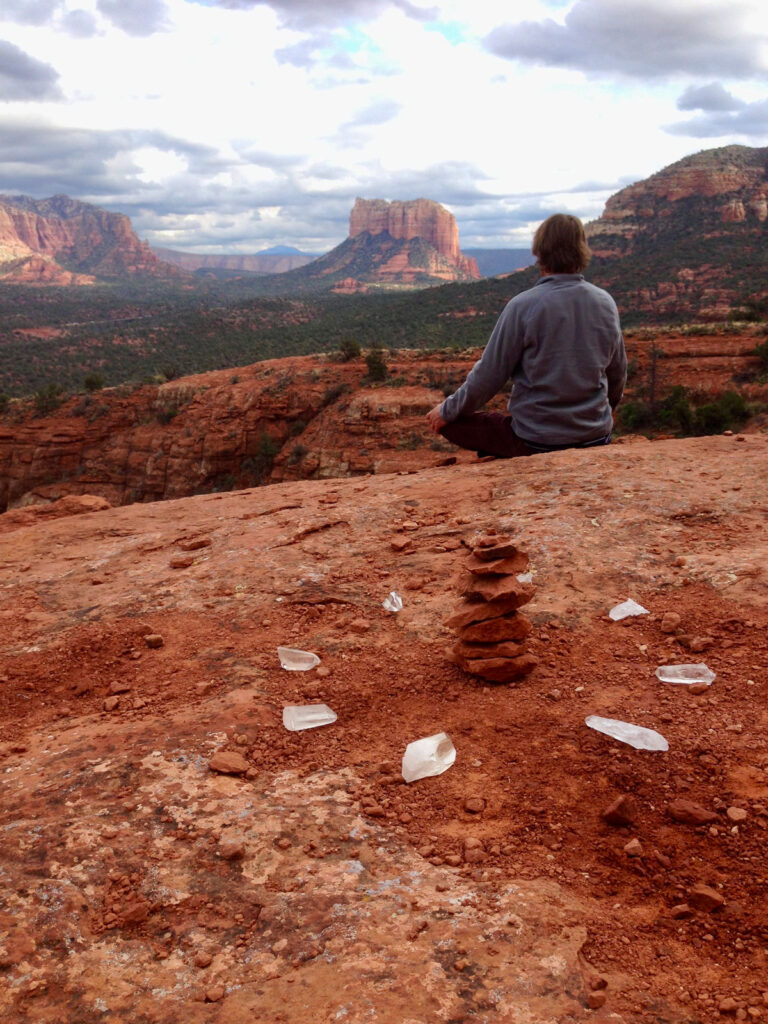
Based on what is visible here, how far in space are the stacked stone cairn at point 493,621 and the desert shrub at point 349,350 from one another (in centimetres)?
2866

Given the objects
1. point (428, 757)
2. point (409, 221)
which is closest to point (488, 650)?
point (428, 757)

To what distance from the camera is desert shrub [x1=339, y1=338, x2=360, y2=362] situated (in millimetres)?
30953

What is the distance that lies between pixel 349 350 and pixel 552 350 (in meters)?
26.8

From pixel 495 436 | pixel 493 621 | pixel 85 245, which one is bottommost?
pixel 493 621

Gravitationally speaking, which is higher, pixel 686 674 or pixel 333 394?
pixel 686 674

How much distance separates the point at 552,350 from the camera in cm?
504

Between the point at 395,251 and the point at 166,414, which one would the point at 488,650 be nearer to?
the point at 166,414

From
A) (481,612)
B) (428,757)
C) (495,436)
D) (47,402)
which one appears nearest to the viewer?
(428,757)

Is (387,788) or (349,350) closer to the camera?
(387,788)

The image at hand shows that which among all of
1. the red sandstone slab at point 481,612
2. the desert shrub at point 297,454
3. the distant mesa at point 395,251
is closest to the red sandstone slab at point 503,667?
the red sandstone slab at point 481,612

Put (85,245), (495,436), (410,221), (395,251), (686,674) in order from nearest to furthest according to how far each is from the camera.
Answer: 1. (686,674)
2. (495,436)
3. (395,251)
4. (410,221)
5. (85,245)

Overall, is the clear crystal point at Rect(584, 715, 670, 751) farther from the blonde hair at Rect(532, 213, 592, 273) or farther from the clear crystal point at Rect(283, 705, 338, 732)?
the blonde hair at Rect(532, 213, 592, 273)

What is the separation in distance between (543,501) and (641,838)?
110 inches

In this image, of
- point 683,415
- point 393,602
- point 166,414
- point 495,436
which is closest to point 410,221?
point 166,414
